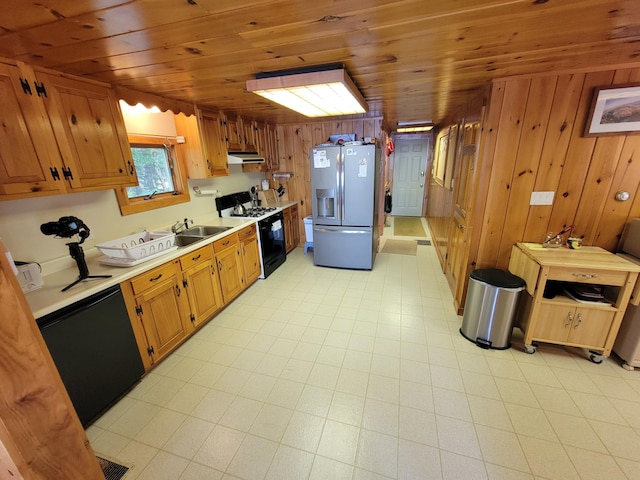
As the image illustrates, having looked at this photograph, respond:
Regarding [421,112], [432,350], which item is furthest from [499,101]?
[432,350]

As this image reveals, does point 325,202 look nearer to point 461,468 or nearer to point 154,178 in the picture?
point 154,178

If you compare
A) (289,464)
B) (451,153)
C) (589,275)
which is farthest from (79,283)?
(451,153)

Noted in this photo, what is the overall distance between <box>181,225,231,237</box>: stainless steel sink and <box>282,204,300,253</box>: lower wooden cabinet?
54.3 inches

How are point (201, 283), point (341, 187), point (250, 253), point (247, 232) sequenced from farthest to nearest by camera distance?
point (341, 187)
point (250, 253)
point (247, 232)
point (201, 283)

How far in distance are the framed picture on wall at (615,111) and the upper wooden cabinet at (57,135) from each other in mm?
3686

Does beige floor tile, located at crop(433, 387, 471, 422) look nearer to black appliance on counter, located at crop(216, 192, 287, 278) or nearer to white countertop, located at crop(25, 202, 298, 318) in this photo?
white countertop, located at crop(25, 202, 298, 318)

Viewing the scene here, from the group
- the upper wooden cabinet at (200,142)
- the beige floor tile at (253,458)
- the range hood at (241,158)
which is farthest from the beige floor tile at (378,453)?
the range hood at (241,158)

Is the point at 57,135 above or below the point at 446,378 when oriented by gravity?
above

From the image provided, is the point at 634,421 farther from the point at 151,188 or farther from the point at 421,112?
the point at 151,188

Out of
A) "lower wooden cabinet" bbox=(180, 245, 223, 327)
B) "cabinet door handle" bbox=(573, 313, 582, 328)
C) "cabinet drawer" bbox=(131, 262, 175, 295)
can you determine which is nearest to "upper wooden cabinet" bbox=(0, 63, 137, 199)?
"cabinet drawer" bbox=(131, 262, 175, 295)

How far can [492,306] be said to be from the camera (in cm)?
222

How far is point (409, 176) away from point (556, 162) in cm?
492

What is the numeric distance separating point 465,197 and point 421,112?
1.78 metres

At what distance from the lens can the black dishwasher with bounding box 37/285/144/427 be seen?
4.91 feet
